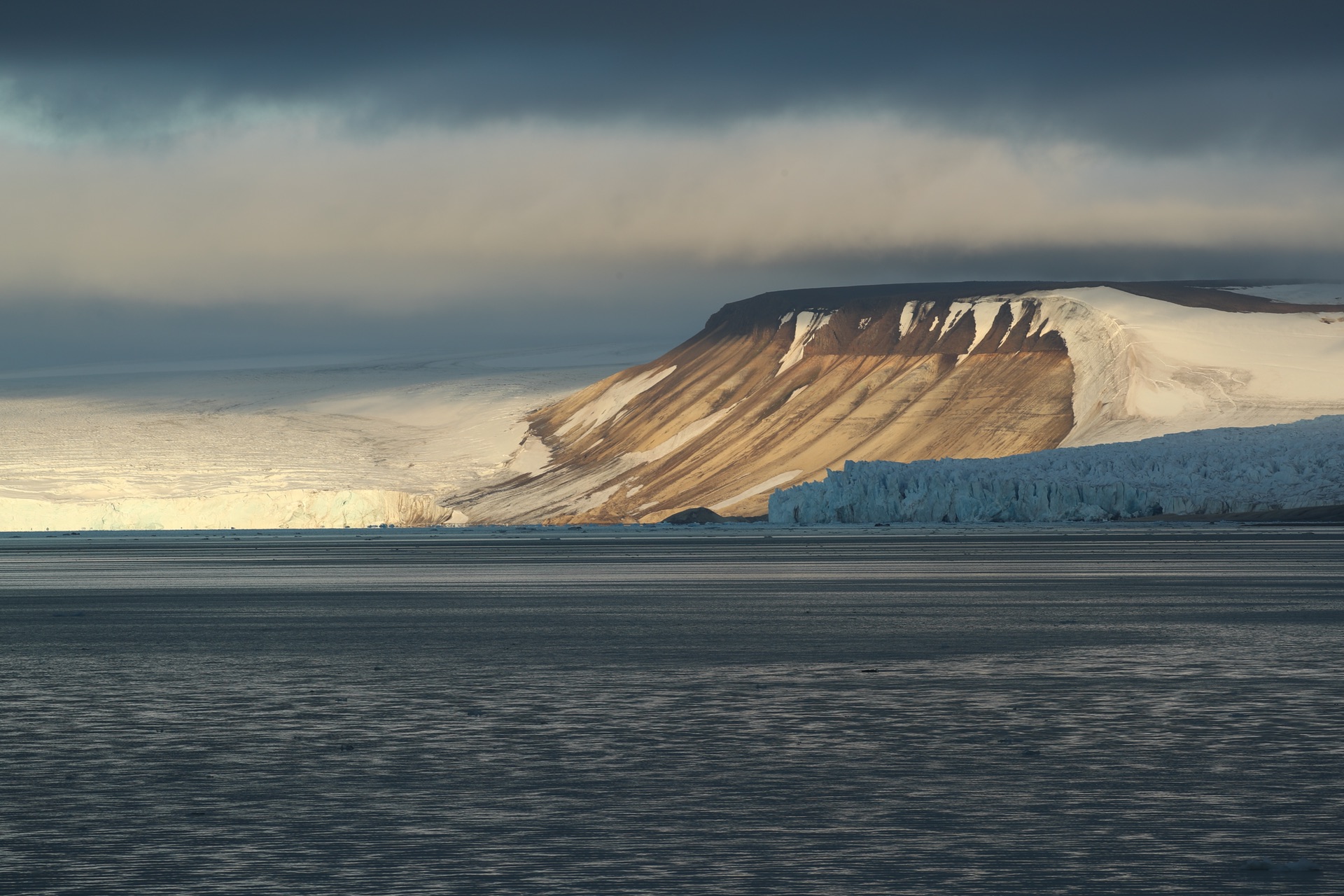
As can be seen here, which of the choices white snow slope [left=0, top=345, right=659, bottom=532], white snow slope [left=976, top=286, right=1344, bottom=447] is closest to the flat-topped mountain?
white snow slope [left=976, top=286, right=1344, bottom=447]

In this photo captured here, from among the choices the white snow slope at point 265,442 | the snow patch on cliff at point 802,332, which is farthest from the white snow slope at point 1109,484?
the snow patch on cliff at point 802,332

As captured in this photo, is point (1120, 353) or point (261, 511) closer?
point (261, 511)

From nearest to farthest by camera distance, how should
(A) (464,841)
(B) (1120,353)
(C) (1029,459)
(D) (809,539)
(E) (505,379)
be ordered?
1. (A) (464,841)
2. (D) (809,539)
3. (C) (1029,459)
4. (B) (1120,353)
5. (E) (505,379)

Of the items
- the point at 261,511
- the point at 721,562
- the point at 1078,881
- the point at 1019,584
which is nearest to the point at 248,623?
the point at 1019,584

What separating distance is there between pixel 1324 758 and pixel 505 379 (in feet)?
592

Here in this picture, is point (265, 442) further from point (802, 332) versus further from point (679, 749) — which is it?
point (679, 749)

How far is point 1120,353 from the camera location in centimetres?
13075

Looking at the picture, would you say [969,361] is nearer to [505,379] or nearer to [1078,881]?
[505,379]

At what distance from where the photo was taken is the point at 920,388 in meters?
138

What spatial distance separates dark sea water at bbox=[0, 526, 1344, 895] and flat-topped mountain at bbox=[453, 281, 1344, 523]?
97.6 m

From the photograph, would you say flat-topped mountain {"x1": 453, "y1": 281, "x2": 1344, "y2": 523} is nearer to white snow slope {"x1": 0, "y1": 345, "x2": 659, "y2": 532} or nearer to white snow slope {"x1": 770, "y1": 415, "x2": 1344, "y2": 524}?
white snow slope {"x1": 0, "y1": 345, "x2": 659, "y2": 532}

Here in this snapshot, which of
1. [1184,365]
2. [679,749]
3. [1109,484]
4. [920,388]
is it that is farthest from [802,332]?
[679,749]

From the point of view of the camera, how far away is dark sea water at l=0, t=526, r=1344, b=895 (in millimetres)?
7344

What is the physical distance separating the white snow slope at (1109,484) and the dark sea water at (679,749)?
56565mm
